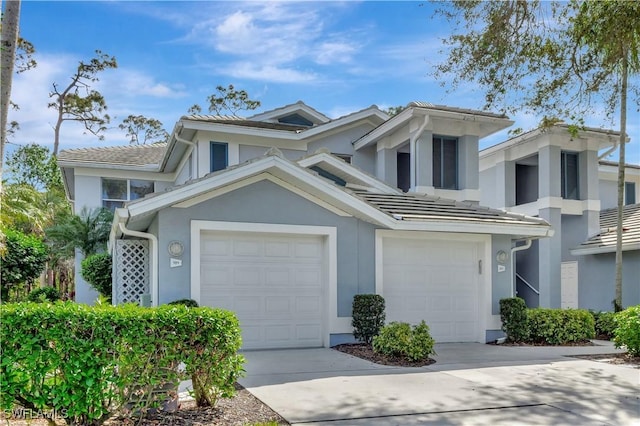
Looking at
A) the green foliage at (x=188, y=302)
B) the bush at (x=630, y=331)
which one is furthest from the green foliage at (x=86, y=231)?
the bush at (x=630, y=331)

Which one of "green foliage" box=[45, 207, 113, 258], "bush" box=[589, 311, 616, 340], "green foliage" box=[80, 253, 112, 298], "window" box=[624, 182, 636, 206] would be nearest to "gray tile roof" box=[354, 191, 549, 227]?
"bush" box=[589, 311, 616, 340]

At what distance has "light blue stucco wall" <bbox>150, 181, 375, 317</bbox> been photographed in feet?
32.1

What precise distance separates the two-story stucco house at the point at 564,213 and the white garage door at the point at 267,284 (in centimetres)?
1033

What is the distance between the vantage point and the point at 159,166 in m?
18.3

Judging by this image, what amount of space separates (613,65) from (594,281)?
9020mm

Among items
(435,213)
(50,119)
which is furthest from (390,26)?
(50,119)

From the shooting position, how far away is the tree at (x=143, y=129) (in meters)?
39.1

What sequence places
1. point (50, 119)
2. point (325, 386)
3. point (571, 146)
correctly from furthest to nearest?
point (50, 119)
point (571, 146)
point (325, 386)

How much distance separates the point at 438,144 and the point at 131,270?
33.2ft

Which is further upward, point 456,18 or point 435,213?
point 456,18

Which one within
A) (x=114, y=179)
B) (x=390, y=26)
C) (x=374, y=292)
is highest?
(x=390, y=26)

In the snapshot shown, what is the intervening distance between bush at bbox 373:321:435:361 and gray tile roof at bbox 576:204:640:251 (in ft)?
29.7

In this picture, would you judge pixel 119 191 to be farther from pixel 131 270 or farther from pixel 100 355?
pixel 100 355

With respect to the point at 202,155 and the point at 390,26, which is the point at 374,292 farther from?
the point at 202,155
